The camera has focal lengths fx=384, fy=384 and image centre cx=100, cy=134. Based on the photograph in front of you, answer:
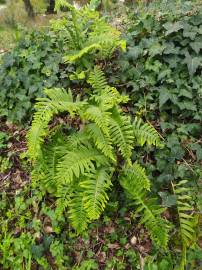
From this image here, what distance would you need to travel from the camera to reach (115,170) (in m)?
4.16

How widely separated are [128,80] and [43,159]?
151cm

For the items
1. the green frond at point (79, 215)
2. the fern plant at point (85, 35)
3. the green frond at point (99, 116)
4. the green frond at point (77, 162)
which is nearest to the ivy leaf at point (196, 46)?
the fern plant at point (85, 35)

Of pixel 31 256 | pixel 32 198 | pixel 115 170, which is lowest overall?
pixel 31 256

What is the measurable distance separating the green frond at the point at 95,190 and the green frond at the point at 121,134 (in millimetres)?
303

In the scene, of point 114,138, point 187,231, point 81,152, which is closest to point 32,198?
point 81,152

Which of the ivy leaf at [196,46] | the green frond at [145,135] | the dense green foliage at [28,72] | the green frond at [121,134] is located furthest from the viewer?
the dense green foliage at [28,72]

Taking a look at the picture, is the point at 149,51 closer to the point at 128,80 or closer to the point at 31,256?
the point at 128,80

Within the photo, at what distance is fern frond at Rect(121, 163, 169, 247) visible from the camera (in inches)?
148

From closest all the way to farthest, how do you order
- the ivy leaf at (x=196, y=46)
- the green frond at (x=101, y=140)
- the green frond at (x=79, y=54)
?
the green frond at (x=101, y=140) < the green frond at (x=79, y=54) < the ivy leaf at (x=196, y=46)

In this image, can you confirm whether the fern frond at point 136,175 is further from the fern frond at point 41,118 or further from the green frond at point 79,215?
the fern frond at point 41,118

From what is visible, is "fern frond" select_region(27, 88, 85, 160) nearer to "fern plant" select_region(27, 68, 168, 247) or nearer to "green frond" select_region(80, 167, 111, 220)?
"fern plant" select_region(27, 68, 168, 247)

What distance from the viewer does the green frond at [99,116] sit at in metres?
3.74

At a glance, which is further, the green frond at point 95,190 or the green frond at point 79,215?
the green frond at point 79,215

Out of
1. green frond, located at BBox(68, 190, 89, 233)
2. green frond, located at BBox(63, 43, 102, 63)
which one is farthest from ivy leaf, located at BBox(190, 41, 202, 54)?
green frond, located at BBox(68, 190, 89, 233)
